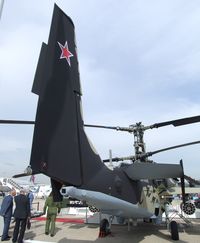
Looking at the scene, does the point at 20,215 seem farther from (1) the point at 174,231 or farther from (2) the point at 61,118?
(1) the point at 174,231

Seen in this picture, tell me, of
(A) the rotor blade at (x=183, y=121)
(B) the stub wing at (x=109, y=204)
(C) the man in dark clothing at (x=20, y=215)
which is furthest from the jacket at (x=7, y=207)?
(A) the rotor blade at (x=183, y=121)

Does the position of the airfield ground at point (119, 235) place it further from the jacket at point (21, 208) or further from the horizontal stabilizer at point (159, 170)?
the horizontal stabilizer at point (159, 170)

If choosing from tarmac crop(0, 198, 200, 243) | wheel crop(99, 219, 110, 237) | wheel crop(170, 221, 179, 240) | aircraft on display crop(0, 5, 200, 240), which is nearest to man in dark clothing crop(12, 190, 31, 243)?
tarmac crop(0, 198, 200, 243)

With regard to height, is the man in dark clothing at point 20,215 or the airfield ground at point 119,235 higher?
the man in dark clothing at point 20,215

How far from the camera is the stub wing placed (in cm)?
617

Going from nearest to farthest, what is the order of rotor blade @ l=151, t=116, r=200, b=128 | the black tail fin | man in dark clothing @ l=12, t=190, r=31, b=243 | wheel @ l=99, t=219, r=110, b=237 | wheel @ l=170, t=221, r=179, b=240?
1. the black tail fin
2. rotor blade @ l=151, t=116, r=200, b=128
3. man in dark clothing @ l=12, t=190, r=31, b=243
4. wheel @ l=170, t=221, r=179, b=240
5. wheel @ l=99, t=219, r=110, b=237

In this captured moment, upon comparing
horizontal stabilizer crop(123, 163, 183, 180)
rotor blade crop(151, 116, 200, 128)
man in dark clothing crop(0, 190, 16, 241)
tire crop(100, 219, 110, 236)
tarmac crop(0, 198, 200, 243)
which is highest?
rotor blade crop(151, 116, 200, 128)

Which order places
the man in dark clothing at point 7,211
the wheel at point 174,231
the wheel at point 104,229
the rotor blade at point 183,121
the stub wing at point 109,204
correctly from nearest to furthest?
the stub wing at point 109,204
the rotor blade at point 183,121
the man in dark clothing at point 7,211
the wheel at point 174,231
the wheel at point 104,229

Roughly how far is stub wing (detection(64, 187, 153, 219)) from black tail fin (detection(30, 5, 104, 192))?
1.18 feet

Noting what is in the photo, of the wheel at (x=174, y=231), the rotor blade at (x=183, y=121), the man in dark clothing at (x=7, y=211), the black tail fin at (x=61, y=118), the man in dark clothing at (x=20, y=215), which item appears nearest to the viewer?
the black tail fin at (x=61, y=118)

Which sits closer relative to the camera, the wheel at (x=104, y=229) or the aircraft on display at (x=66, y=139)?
the aircraft on display at (x=66, y=139)

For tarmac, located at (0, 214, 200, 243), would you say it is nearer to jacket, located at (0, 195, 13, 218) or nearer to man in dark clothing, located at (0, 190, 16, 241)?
man in dark clothing, located at (0, 190, 16, 241)

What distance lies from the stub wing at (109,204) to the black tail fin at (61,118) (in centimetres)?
36

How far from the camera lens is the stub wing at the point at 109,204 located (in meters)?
6.17
